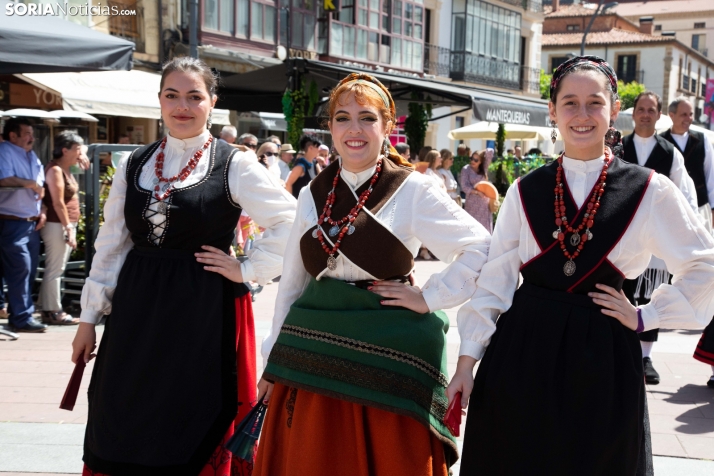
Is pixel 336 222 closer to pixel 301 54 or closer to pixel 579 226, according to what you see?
pixel 579 226

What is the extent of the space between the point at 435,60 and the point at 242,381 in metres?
28.8

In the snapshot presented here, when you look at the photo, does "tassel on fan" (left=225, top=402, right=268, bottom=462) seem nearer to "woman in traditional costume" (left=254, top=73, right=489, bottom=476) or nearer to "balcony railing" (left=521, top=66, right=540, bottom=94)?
"woman in traditional costume" (left=254, top=73, right=489, bottom=476)

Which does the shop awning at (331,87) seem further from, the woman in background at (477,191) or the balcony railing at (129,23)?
the balcony railing at (129,23)

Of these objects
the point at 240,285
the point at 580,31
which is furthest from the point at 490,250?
the point at 580,31

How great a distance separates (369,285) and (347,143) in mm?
492

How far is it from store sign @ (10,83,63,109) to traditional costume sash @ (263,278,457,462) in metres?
12.9

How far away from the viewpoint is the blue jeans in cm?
661

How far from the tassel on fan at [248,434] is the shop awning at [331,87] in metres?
9.05

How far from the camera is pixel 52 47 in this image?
205 inches

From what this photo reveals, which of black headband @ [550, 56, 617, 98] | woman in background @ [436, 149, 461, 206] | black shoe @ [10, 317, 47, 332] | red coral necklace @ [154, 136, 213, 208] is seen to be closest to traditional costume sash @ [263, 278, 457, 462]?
red coral necklace @ [154, 136, 213, 208]

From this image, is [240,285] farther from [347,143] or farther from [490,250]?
[490,250]

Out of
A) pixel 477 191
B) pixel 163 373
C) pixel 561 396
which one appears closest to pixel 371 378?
pixel 561 396

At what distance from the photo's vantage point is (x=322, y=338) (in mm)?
2533

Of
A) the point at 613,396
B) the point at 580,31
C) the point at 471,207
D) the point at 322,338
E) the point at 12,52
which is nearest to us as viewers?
the point at 613,396
